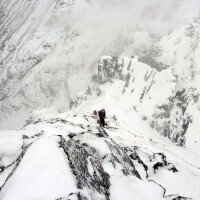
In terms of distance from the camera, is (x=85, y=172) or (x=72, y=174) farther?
(x=85, y=172)

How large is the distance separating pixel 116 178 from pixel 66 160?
4862mm

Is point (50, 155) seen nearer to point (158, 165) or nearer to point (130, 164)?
point (130, 164)

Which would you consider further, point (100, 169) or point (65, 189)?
point (100, 169)

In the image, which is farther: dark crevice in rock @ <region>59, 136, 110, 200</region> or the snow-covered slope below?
dark crevice in rock @ <region>59, 136, 110, 200</region>

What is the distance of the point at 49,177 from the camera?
1794cm

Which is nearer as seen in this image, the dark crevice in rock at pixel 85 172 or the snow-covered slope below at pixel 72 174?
the snow-covered slope below at pixel 72 174

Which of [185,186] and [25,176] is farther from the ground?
[25,176]

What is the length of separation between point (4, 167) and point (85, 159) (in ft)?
16.7

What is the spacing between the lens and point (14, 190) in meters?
17.5

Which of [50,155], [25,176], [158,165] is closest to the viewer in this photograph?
[25,176]

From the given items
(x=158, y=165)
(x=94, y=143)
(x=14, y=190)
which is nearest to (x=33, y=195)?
(x=14, y=190)

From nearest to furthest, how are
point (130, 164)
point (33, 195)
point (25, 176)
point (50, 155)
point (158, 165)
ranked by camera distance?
point (33, 195) < point (25, 176) < point (50, 155) < point (130, 164) < point (158, 165)

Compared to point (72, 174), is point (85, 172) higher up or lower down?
lower down

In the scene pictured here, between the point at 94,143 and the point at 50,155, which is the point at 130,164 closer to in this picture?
the point at 94,143
